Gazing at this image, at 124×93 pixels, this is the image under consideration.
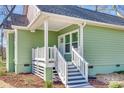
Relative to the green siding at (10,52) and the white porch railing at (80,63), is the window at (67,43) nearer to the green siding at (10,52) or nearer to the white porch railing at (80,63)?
the white porch railing at (80,63)

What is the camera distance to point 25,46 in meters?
11.1

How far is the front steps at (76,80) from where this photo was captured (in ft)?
24.5

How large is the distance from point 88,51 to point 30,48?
3.64 metres

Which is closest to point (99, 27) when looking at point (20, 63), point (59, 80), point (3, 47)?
point (59, 80)

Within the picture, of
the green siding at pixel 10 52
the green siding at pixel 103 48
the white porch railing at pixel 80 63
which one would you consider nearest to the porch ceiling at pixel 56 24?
the green siding at pixel 103 48

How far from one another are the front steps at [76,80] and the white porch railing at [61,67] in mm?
257

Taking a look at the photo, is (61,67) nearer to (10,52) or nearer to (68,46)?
(68,46)

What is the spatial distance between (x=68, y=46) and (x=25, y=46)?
257 cm

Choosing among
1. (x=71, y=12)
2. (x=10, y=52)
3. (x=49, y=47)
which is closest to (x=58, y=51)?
(x=49, y=47)

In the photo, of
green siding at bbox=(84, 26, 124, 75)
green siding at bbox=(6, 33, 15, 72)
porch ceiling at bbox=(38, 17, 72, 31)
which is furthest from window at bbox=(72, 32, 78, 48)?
green siding at bbox=(6, 33, 15, 72)

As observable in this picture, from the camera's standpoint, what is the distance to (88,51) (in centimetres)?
953
